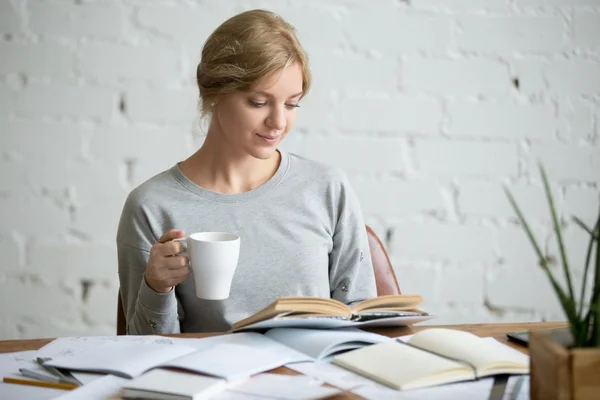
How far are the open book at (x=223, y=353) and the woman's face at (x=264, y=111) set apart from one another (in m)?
0.42

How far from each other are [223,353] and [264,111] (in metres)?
0.55

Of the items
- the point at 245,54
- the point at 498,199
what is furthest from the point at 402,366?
the point at 498,199

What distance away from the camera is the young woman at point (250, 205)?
139 cm

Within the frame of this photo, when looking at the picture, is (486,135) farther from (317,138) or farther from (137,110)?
(137,110)

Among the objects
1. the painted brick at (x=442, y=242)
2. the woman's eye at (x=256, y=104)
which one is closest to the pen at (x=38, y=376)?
the woman's eye at (x=256, y=104)

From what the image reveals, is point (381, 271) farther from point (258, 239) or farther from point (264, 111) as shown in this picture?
point (264, 111)

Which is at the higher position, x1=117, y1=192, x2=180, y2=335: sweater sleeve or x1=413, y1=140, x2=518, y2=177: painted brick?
x1=413, y1=140, x2=518, y2=177: painted brick

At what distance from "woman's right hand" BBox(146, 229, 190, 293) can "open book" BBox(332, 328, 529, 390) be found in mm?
307

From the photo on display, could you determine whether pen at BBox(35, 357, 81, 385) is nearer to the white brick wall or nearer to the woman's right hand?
the woman's right hand

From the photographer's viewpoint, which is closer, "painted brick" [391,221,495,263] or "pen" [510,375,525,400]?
"pen" [510,375,525,400]

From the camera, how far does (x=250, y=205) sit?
148 cm

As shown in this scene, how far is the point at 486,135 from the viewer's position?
2016 millimetres

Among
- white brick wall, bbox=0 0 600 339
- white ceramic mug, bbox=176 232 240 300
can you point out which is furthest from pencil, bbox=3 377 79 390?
white brick wall, bbox=0 0 600 339

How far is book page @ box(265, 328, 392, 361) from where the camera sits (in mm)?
1008
